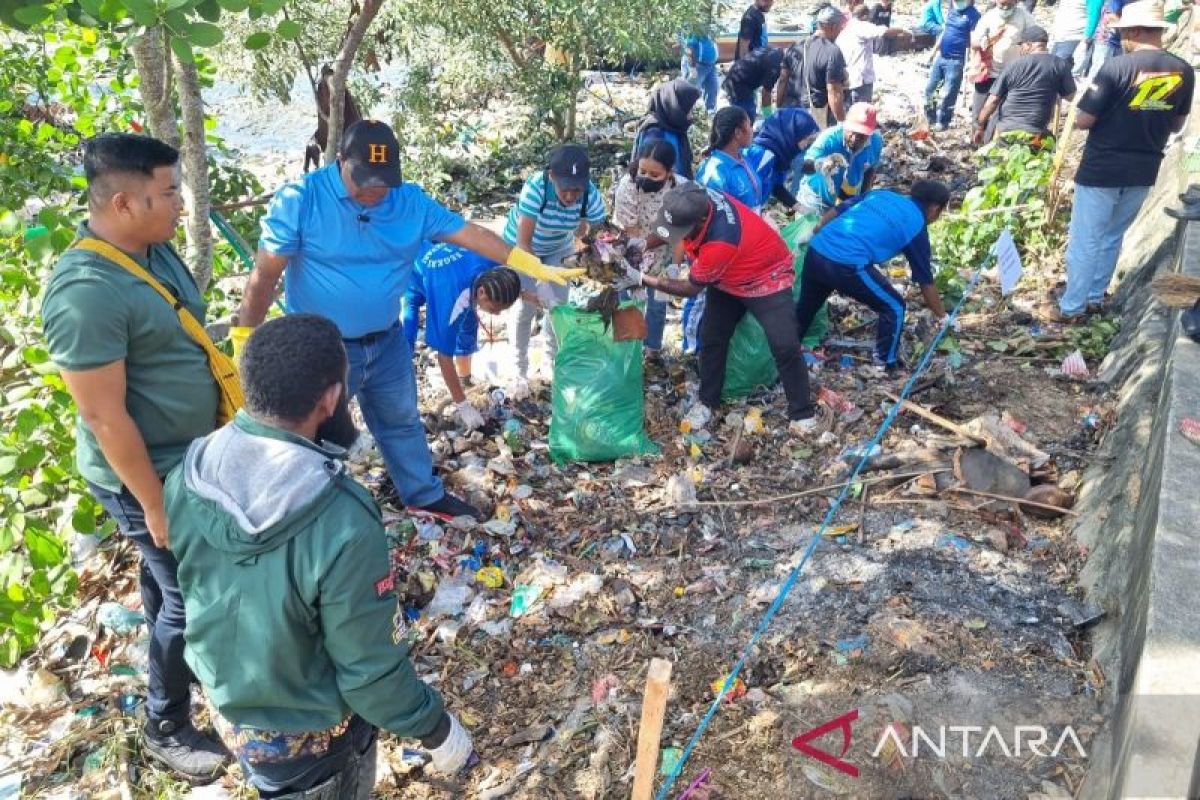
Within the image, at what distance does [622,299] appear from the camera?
15.3 feet

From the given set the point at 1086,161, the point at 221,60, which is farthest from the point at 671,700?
the point at 221,60

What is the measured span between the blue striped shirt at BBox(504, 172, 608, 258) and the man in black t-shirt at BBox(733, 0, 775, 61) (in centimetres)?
514

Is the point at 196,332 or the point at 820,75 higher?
the point at 820,75

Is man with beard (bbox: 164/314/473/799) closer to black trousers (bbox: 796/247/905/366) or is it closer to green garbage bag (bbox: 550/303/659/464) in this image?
green garbage bag (bbox: 550/303/659/464)

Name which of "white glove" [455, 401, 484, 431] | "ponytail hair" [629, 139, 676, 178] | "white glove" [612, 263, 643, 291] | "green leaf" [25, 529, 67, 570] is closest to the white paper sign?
"ponytail hair" [629, 139, 676, 178]

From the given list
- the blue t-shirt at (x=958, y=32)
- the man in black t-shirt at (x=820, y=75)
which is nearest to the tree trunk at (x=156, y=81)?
the man in black t-shirt at (x=820, y=75)

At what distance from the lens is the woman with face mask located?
5.02 m

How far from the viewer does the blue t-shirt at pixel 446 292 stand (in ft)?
14.8

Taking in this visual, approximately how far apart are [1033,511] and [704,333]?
1891 millimetres

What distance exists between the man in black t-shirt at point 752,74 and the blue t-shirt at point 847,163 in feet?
8.26

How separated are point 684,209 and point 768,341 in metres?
0.91

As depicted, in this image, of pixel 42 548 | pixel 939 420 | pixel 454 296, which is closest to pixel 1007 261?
pixel 939 420

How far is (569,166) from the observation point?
4.57m

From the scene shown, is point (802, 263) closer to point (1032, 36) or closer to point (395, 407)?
point (395, 407)
